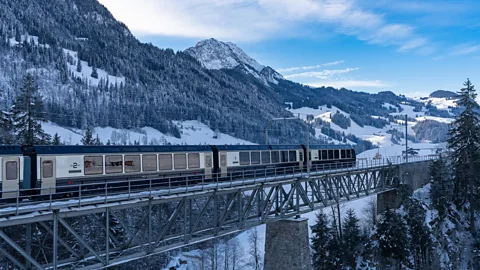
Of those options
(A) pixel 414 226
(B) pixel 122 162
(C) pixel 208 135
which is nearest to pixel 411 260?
(A) pixel 414 226

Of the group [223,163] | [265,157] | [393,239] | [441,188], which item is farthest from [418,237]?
[223,163]

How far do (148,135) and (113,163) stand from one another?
465ft

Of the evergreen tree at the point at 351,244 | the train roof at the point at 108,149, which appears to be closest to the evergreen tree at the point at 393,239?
Answer: the evergreen tree at the point at 351,244

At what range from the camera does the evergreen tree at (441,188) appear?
2093 inches

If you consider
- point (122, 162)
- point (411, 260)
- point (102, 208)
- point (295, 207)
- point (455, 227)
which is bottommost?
point (411, 260)

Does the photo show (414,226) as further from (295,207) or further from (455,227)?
(295,207)

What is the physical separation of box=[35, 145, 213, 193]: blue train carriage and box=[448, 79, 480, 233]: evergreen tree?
40029 millimetres

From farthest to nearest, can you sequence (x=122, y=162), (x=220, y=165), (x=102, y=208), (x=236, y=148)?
(x=236, y=148)
(x=220, y=165)
(x=122, y=162)
(x=102, y=208)

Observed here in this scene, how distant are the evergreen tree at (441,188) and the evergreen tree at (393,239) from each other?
389 inches

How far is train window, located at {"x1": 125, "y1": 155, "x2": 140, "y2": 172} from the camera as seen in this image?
24359 mm

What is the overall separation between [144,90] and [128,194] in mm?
173547

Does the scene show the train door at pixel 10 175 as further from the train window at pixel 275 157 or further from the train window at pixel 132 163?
the train window at pixel 275 157

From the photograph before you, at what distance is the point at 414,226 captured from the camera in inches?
1885

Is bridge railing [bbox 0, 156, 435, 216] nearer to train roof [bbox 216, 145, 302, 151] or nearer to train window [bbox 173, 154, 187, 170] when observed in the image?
train window [bbox 173, 154, 187, 170]
